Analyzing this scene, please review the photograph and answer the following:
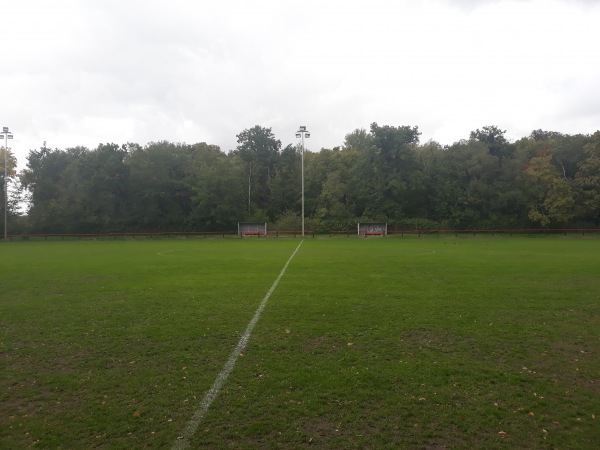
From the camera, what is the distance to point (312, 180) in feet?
201

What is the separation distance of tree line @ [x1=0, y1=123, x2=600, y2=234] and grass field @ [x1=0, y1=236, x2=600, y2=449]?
40.6m

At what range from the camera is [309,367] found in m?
5.68

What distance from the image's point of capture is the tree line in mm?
50500

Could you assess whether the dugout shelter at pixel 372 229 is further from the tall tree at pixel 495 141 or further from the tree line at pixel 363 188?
the tall tree at pixel 495 141

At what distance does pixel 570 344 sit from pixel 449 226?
4629cm

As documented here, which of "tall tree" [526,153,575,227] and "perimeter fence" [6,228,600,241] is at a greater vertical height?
"tall tree" [526,153,575,227]

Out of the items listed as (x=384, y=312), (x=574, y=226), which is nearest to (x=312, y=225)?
(x=574, y=226)

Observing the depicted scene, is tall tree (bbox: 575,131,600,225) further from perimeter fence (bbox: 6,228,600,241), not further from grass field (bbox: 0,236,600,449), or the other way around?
grass field (bbox: 0,236,600,449)

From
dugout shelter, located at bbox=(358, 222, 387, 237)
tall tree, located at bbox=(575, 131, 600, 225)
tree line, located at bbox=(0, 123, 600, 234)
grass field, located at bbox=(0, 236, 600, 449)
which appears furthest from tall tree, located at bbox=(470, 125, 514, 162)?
grass field, located at bbox=(0, 236, 600, 449)

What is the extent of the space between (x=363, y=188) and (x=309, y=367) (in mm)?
49568

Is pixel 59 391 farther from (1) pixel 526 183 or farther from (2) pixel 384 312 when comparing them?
(1) pixel 526 183

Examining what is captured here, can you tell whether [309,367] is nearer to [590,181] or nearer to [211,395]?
[211,395]

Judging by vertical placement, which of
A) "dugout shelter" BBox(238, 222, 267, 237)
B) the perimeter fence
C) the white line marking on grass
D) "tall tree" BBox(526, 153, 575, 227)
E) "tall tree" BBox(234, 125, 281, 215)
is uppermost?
"tall tree" BBox(234, 125, 281, 215)

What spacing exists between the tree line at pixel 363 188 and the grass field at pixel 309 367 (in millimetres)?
40573
